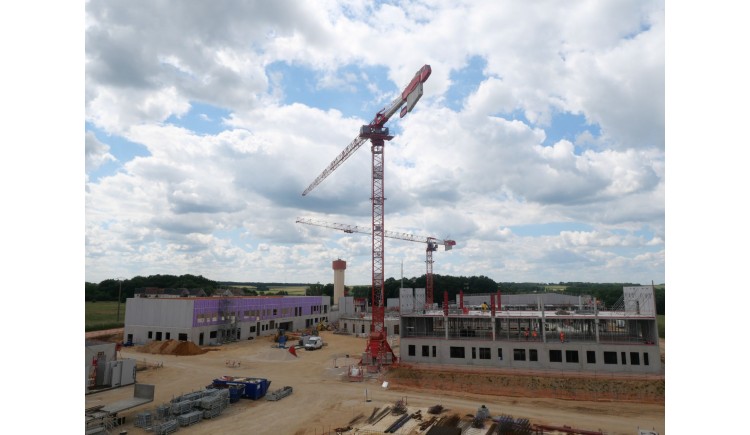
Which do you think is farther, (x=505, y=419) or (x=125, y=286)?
(x=125, y=286)

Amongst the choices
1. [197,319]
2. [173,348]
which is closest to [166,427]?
[173,348]

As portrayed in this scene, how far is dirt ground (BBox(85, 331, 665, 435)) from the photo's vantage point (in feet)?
109

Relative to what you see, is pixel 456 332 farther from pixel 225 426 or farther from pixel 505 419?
pixel 225 426

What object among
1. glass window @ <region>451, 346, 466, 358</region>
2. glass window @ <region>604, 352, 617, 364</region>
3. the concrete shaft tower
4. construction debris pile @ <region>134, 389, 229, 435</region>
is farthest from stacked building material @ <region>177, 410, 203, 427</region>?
the concrete shaft tower

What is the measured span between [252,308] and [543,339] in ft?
174

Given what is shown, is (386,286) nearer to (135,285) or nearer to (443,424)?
(135,285)

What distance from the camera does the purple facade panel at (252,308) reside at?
71406mm

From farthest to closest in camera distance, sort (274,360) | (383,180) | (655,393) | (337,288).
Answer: (337,288) < (383,180) < (274,360) < (655,393)

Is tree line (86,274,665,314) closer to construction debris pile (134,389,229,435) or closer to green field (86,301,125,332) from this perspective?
green field (86,301,125,332)

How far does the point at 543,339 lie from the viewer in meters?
49.9

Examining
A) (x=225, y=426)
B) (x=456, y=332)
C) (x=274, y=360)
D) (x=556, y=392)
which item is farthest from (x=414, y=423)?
(x=274, y=360)

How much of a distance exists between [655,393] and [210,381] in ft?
146

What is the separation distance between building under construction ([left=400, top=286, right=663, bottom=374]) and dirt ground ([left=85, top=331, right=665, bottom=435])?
15.2 feet

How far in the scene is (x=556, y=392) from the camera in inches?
1706
